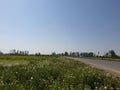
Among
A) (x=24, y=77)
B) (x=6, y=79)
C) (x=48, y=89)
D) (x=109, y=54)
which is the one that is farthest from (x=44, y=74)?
(x=109, y=54)

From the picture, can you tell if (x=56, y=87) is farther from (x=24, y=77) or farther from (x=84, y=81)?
(x=24, y=77)

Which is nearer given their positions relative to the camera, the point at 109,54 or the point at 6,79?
the point at 6,79

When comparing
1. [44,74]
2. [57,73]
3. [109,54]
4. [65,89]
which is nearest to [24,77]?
[44,74]

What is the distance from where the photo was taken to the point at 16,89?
8.52 metres

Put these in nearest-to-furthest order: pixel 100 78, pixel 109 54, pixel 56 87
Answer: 1. pixel 56 87
2. pixel 100 78
3. pixel 109 54

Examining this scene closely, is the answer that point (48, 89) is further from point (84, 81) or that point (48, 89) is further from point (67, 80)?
point (84, 81)

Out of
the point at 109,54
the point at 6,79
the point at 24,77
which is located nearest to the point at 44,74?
the point at 24,77

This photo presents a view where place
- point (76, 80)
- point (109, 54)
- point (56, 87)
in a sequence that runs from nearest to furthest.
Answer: point (56, 87) → point (76, 80) → point (109, 54)

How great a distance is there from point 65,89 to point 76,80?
2868mm

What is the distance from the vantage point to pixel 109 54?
191000 mm

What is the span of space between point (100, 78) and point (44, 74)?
2.73 m

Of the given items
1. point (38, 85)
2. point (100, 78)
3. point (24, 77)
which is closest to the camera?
point (38, 85)

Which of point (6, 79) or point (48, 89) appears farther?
point (6, 79)

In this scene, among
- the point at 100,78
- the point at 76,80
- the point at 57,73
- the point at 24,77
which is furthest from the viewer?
the point at 57,73
